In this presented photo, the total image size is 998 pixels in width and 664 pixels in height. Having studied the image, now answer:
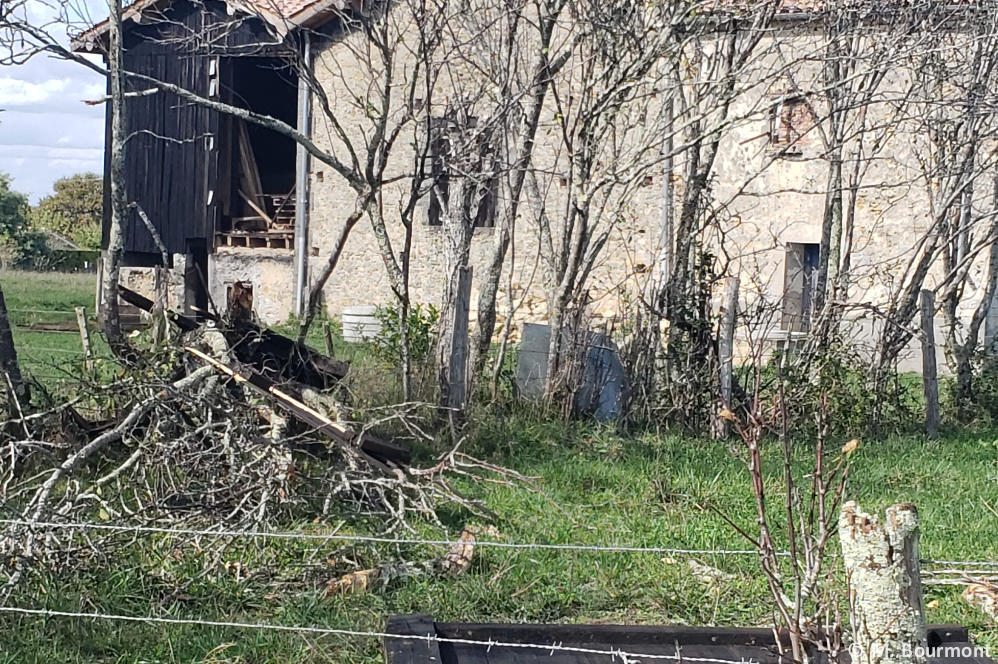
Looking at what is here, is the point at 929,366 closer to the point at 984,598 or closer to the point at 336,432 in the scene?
the point at 984,598

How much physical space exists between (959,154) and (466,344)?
4801 mm

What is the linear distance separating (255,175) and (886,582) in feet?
59.6

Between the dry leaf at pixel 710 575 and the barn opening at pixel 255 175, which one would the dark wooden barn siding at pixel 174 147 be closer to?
the barn opening at pixel 255 175

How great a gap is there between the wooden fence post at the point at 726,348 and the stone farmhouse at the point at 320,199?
4.94 m

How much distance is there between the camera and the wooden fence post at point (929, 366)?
29.5 feet

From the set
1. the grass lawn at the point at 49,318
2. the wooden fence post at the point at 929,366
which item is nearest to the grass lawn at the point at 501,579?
the wooden fence post at the point at 929,366

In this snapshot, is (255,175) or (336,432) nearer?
(336,432)

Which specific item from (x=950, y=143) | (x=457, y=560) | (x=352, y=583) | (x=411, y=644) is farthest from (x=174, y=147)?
(x=411, y=644)

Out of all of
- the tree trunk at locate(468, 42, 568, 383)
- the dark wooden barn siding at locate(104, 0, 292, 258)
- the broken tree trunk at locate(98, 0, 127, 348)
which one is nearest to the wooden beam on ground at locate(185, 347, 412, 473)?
the broken tree trunk at locate(98, 0, 127, 348)

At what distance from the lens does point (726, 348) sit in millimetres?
8719

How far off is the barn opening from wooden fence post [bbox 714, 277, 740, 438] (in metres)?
10.8

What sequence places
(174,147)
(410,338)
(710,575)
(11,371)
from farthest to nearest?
(174,147) < (410,338) < (11,371) < (710,575)

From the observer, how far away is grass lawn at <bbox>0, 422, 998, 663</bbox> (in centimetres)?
462

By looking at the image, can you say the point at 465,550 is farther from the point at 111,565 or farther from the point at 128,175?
the point at 128,175
